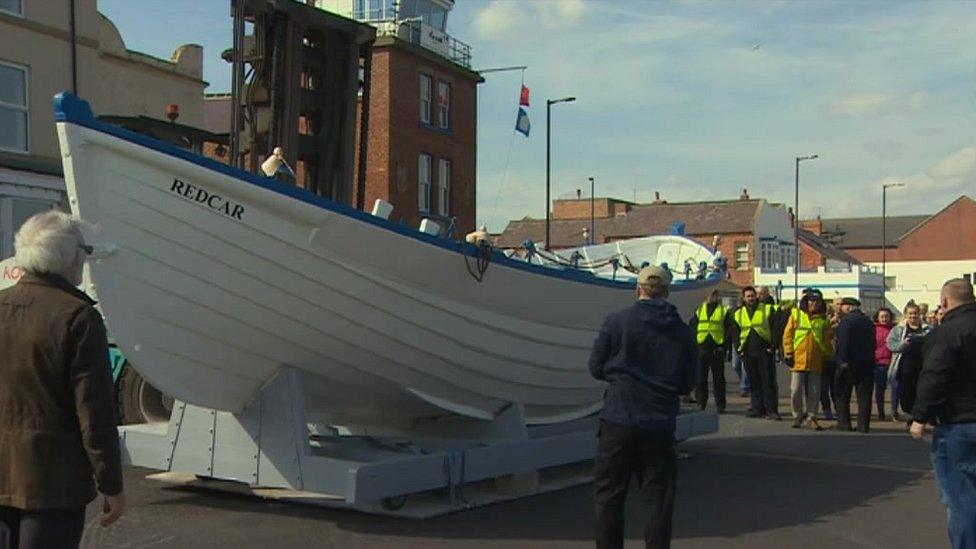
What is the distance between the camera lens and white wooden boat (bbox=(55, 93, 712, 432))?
6352 millimetres

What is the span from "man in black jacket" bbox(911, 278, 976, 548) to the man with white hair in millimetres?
3990

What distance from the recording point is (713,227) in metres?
67.4

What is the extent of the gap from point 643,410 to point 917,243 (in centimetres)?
8820

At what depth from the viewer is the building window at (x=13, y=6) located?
2081 centimetres

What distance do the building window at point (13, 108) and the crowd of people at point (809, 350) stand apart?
14.0m

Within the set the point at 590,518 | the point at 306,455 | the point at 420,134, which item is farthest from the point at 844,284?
the point at 306,455

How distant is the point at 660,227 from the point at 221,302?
207 ft

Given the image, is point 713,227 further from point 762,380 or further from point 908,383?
point 908,383

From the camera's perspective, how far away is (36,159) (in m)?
20.8

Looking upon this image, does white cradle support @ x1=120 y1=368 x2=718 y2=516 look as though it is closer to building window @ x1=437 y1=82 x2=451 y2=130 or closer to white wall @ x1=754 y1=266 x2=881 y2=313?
building window @ x1=437 y1=82 x2=451 y2=130

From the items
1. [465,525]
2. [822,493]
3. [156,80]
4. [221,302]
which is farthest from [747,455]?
[156,80]

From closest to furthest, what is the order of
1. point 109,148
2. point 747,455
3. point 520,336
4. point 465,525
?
1. point 109,148
2. point 465,525
3. point 520,336
4. point 747,455

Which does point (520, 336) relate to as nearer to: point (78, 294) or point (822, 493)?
point (822, 493)

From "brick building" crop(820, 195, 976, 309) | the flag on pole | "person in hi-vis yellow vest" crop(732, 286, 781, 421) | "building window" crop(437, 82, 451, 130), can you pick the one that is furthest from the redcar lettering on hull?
"brick building" crop(820, 195, 976, 309)
